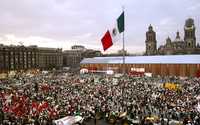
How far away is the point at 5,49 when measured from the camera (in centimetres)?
12031

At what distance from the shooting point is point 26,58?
130 m

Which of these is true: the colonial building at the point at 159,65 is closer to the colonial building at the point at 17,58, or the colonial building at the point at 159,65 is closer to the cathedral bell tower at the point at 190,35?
the cathedral bell tower at the point at 190,35

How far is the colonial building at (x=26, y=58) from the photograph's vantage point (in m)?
119

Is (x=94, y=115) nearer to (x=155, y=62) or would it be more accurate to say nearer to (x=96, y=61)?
(x=155, y=62)

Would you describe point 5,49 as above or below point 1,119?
above

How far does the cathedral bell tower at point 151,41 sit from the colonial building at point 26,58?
50.1 metres

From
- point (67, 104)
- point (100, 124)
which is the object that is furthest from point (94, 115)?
point (67, 104)

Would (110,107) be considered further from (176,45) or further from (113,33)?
(176,45)

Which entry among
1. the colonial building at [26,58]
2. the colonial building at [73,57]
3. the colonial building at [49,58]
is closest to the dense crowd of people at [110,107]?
the colonial building at [26,58]

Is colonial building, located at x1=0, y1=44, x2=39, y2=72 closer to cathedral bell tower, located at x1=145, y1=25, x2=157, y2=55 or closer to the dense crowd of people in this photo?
cathedral bell tower, located at x1=145, y1=25, x2=157, y2=55

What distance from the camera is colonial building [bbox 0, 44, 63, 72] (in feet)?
392

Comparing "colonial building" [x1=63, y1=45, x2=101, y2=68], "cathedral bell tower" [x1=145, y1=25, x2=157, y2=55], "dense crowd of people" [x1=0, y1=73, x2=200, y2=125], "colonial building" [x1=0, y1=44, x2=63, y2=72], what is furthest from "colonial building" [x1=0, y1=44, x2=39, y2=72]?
"dense crowd of people" [x1=0, y1=73, x2=200, y2=125]

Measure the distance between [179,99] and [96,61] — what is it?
5699cm

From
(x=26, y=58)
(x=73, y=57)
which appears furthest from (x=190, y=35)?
(x=73, y=57)
